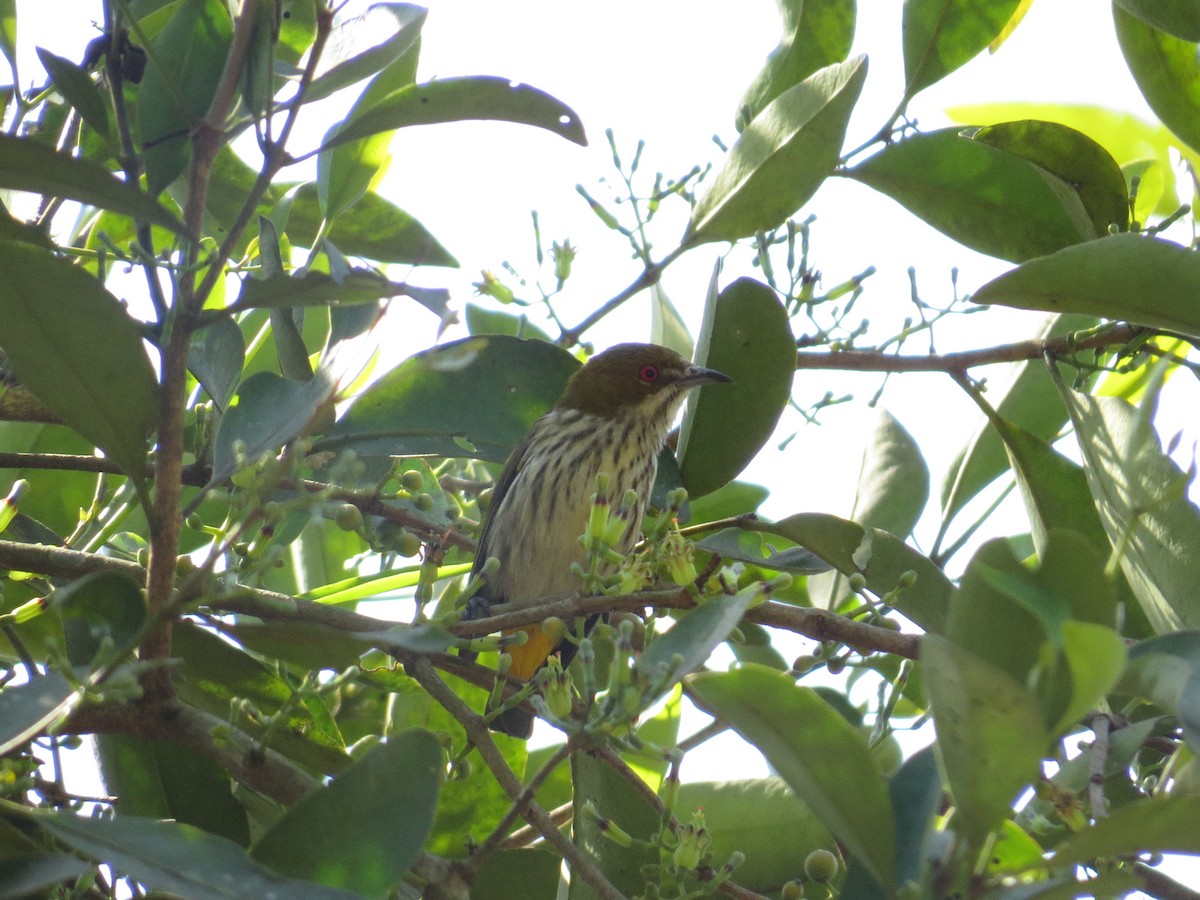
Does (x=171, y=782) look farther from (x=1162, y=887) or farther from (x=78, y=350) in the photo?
(x=1162, y=887)

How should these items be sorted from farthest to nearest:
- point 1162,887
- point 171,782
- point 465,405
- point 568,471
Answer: point 568,471 < point 465,405 < point 171,782 < point 1162,887

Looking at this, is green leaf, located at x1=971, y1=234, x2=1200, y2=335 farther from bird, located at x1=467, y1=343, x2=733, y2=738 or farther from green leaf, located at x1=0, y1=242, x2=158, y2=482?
bird, located at x1=467, y1=343, x2=733, y2=738

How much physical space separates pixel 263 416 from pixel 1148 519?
1.89m

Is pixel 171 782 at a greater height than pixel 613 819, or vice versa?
pixel 171 782

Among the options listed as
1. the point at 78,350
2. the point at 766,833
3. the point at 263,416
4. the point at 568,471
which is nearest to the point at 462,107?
the point at 263,416

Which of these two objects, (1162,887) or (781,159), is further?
(781,159)

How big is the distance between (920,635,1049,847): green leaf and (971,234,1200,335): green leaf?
1.42 meters

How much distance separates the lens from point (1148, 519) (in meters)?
2.73

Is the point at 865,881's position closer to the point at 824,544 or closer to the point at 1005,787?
the point at 1005,787

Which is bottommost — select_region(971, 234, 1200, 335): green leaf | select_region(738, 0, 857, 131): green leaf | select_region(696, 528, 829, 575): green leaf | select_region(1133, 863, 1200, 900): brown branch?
select_region(1133, 863, 1200, 900): brown branch

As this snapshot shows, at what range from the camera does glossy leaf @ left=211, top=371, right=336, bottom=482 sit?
2.21 metres

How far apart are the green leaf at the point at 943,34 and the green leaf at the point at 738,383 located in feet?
2.58

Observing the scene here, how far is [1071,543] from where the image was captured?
1.71m

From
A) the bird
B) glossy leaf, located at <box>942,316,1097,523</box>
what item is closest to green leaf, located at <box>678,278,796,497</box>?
glossy leaf, located at <box>942,316,1097,523</box>
